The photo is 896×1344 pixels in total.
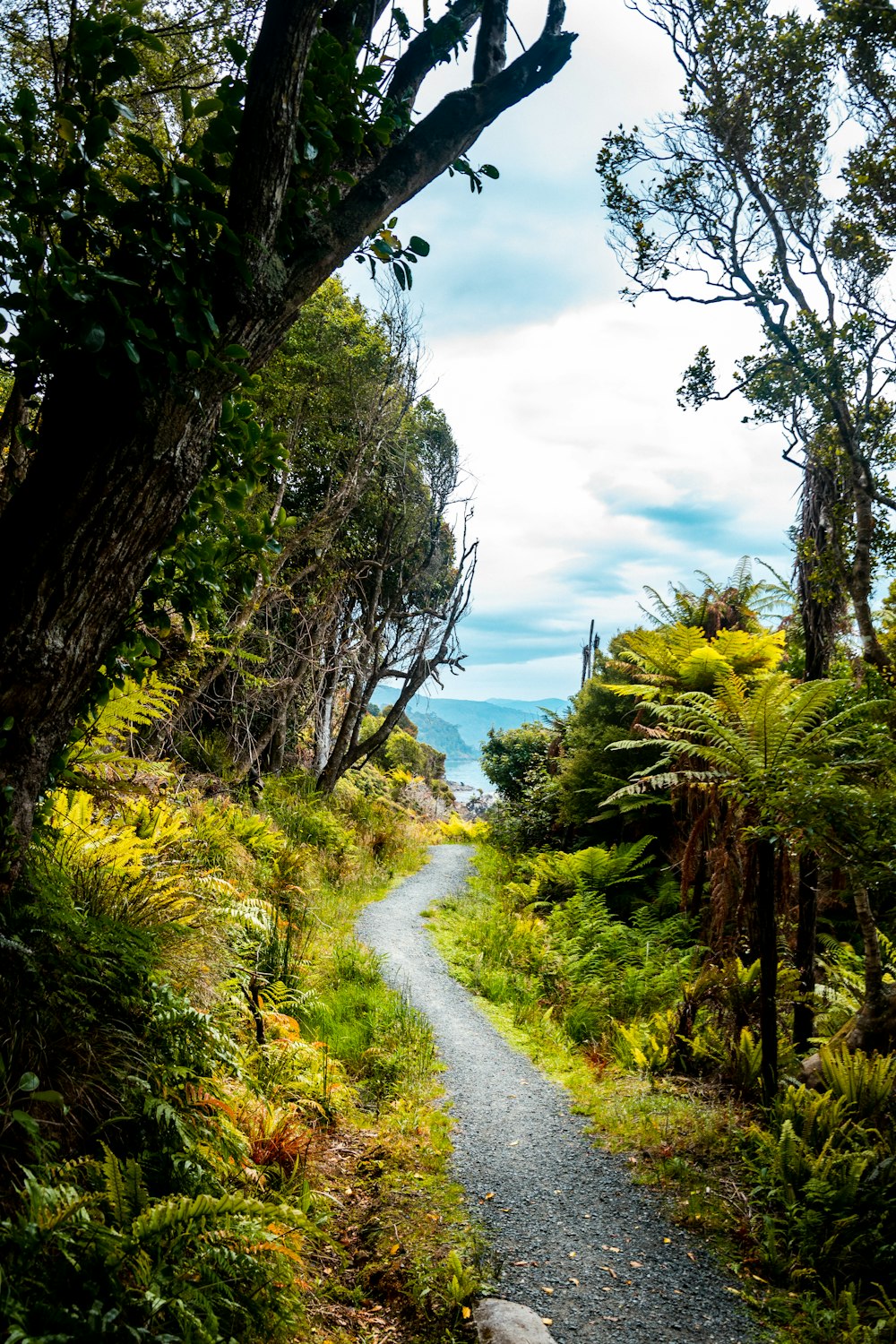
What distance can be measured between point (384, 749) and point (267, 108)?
23.9 meters

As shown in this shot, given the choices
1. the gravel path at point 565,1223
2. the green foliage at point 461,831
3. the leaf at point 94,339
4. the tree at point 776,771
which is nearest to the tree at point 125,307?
the leaf at point 94,339

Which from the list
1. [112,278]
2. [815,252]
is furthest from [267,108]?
[815,252]

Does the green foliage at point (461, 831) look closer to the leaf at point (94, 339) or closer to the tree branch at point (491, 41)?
the tree branch at point (491, 41)

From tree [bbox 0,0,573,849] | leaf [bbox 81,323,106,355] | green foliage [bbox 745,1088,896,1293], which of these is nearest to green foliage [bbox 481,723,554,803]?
green foliage [bbox 745,1088,896,1293]

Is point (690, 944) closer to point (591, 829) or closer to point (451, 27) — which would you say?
point (591, 829)

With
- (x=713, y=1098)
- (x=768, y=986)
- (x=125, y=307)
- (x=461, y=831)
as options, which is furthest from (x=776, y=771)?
(x=461, y=831)

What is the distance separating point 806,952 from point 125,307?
527 cm

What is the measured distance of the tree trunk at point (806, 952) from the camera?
469 cm

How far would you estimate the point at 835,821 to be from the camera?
12.8 feet

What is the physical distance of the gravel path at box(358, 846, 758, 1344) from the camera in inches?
120

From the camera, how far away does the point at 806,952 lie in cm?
476

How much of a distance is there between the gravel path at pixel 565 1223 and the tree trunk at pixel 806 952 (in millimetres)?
1544

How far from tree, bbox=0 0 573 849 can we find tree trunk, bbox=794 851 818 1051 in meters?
4.47

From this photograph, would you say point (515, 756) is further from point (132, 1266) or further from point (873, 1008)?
point (132, 1266)
